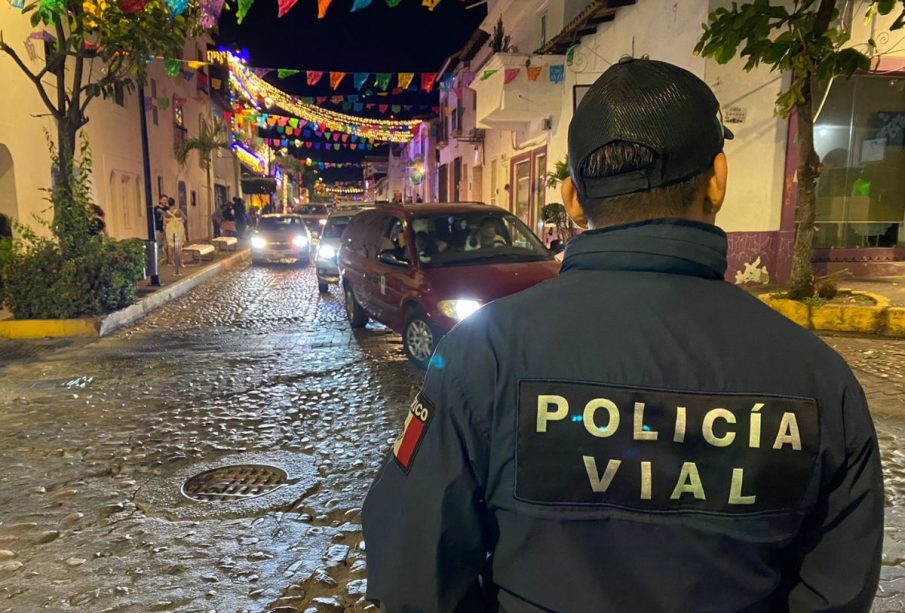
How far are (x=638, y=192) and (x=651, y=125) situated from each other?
13 centimetres

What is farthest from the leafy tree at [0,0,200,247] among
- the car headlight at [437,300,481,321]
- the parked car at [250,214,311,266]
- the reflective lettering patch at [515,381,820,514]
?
the reflective lettering patch at [515,381,820,514]

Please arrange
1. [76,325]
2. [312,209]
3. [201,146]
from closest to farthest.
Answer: [76,325] → [201,146] → [312,209]

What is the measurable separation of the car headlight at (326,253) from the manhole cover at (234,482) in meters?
9.07

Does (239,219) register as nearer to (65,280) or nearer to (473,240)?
(65,280)

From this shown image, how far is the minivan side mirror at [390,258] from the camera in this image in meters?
7.51

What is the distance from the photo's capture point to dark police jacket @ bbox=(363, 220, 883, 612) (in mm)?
1158

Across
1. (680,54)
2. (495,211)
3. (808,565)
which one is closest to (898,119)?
(680,54)

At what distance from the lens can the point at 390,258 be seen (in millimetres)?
7602

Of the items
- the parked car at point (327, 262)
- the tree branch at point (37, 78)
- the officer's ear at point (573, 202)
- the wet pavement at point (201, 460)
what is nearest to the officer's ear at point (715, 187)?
the officer's ear at point (573, 202)

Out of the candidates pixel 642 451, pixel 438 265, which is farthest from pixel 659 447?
pixel 438 265

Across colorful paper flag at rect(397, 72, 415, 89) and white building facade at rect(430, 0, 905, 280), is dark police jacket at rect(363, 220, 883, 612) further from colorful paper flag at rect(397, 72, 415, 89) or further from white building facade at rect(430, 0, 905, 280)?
colorful paper flag at rect(397, 72, 415, 89)

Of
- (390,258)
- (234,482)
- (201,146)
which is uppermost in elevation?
(201,146)

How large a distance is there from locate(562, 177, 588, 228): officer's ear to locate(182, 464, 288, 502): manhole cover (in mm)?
3499

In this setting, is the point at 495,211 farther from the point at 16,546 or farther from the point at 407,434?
the point at 407,434
